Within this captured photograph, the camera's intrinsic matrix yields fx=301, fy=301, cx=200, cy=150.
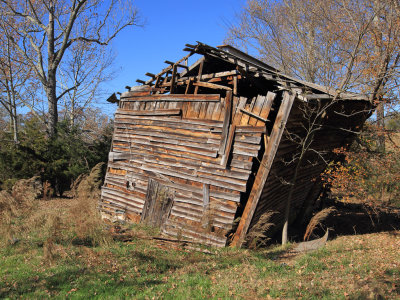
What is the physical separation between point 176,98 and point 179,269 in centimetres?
503

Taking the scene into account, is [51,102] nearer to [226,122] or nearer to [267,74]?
[226,122]

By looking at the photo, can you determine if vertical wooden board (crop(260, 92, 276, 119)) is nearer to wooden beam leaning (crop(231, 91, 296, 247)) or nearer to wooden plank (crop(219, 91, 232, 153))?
wooden beam leaning (crop(231, 91, 296, 247))

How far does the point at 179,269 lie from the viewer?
251 inches

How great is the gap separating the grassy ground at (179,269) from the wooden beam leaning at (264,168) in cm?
53

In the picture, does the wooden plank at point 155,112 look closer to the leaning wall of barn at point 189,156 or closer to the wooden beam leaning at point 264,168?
the leaning wall of barn at point 189,156

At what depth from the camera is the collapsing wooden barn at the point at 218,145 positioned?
7605 mm

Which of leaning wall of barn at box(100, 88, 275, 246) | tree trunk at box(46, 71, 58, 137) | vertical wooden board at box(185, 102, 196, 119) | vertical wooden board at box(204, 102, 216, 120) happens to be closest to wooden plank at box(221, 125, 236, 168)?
leaning wall of barn at box(100, 88, 275, 246)

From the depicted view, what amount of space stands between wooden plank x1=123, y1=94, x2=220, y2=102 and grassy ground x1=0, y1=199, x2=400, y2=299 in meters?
4.05

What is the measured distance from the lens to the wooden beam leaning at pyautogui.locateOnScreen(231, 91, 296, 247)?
718 cm

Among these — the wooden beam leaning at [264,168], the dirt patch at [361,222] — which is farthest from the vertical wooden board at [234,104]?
the dirt patch at [361,222]

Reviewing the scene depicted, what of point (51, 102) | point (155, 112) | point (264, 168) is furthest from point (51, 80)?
point (264, 168)

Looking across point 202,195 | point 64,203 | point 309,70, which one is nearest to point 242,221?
point 202,195

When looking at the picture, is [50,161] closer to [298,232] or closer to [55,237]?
[55,237]

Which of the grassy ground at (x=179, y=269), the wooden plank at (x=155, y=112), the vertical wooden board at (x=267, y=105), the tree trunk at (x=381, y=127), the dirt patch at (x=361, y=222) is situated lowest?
the grassy ground at (x=179, y=269)
